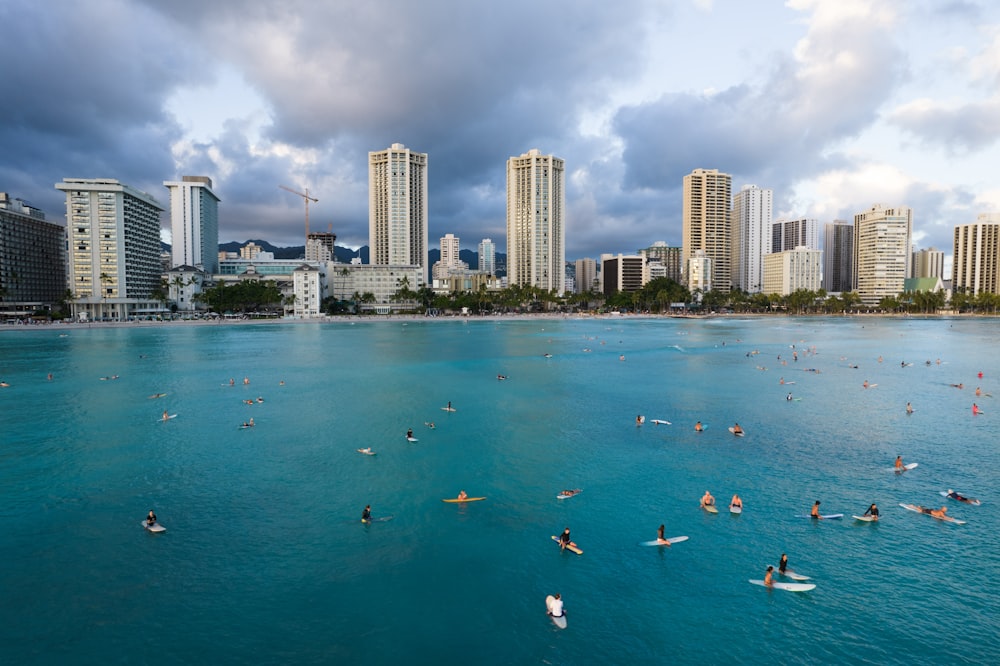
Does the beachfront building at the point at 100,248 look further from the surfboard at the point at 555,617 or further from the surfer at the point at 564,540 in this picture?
the surfboard at the point at 555,617

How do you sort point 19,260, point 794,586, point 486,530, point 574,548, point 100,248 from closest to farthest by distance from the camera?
point 794,586
point 574,548
point 486,530
point 100,248
point 19,260

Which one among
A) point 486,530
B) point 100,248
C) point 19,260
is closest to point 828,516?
point 486,530

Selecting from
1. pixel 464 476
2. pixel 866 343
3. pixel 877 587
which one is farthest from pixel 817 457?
pixel 866 343

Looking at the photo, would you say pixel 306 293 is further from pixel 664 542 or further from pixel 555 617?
pixel 555 617

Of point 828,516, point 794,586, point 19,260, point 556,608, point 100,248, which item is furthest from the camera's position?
point 19,260

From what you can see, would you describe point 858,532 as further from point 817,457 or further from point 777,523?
point 817,457

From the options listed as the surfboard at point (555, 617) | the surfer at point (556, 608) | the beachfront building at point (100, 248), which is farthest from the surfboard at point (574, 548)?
the beachfront building at point (100, 248)

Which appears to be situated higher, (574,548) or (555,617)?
(574,548)
